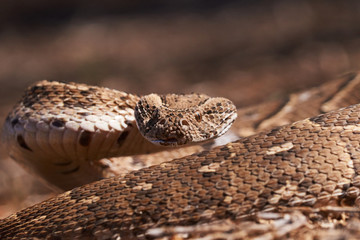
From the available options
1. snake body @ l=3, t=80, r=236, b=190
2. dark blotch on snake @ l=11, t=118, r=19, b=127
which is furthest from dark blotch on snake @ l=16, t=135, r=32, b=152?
dark blotch on snake @ l=11, t=118, r=19, b=127

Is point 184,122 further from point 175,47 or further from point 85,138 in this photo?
point 175,47

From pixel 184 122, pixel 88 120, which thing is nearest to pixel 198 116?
pixel 184 122

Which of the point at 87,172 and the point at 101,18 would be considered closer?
the point at 87,172

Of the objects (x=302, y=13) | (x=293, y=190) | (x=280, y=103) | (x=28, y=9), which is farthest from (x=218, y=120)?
(x=28, y=9)

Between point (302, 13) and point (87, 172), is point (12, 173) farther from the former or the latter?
point (302, 13)

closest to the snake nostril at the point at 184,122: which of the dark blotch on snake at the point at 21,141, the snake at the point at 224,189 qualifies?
the snake at the point at 224,189

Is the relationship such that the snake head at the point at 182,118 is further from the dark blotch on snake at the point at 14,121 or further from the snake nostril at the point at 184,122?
the dark blotch on snake at the point at 14,121

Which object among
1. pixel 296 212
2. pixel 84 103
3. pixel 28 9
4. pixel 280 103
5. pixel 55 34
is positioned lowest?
pixel 296 212
